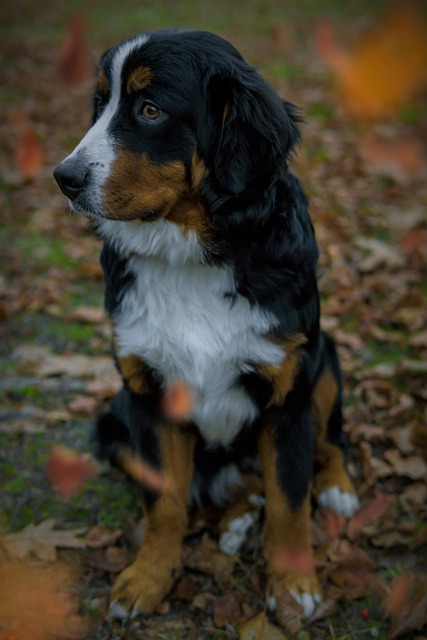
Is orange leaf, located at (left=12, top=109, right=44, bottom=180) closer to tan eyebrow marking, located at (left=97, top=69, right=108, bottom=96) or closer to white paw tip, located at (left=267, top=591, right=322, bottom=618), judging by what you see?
tan eyebrow marking, located at (left=97, top=69, right=108, bottom=96)

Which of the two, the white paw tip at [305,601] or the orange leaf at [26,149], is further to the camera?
the orange leaf at [26,149]

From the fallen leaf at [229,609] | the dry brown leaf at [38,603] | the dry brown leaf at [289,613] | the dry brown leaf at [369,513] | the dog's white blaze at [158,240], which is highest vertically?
the dog's white blaze at [158,240]

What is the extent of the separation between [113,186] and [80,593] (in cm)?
165

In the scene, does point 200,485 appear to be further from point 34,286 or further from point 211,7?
point 211,7

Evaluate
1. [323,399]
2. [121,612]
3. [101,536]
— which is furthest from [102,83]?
[121,612]

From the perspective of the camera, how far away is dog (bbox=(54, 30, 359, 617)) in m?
2.33

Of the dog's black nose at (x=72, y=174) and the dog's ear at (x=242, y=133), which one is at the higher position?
the dog's ear at (x=242, y=133)

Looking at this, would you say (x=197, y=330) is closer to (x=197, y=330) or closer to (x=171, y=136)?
(x=197, y=330)

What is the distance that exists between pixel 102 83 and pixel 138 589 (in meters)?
1.96

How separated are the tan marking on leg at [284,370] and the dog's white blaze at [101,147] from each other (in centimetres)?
82

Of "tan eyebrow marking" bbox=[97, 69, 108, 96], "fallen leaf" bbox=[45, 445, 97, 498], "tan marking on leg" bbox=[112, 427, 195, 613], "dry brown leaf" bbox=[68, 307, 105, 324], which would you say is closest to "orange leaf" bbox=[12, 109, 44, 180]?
"dry brown leaf" bbox=[68, 307, 105, 324]

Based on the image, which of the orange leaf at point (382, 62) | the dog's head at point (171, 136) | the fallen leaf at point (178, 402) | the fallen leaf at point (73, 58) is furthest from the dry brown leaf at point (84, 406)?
the fallen leaf at point (73, 58)

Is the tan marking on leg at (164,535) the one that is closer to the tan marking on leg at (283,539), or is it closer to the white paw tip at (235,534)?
the white paw tip at (235,534)

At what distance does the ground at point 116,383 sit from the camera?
260 cm
